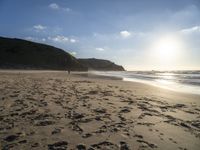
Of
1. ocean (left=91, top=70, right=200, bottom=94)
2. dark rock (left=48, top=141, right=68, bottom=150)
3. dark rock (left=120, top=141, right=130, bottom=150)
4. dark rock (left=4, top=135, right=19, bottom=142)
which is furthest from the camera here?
ocean (left=91, top=70, right=200, bottom=94)

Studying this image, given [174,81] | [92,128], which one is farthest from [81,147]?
Answer: [174,81]

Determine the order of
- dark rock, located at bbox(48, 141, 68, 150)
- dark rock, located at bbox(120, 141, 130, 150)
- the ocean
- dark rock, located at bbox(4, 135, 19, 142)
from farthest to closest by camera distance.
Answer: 1. the ocean
2. dark rock, located at bbox(4, 135, 19, 142)
3. dark rock, located at bbox(120, 141, 130, 150)
4. dark rock, located at bbox(48, 141, 68, 150)

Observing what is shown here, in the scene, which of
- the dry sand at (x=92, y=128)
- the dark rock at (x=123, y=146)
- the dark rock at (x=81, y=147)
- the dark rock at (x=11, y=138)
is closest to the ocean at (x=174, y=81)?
the dry sand at (x=92, y=128)

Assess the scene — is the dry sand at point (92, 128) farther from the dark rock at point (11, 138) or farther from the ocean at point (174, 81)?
the ocean at point (174, 81)

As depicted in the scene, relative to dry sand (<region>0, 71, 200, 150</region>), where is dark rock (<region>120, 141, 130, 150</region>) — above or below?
below

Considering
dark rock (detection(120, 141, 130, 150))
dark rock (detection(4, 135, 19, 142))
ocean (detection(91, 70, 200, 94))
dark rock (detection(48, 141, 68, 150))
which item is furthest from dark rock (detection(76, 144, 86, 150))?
ocean (detection(91, 70, 200, 94))

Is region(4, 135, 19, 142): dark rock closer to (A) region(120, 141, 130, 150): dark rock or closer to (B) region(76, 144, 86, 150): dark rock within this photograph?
(B) region(76, 144, 86, 150): dark rock

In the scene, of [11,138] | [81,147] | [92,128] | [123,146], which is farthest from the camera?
[92,128]

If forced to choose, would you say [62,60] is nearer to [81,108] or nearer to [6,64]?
[6,64]

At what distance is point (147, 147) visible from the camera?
420cm

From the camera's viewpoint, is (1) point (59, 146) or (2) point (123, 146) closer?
(1) point (59, 146)

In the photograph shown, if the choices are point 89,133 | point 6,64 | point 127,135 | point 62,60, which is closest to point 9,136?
point 89,133

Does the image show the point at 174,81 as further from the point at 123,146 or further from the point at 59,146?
the point at 59,146

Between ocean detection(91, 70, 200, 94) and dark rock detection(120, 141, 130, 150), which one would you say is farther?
ocean detection(91, 70, 200, 94)
